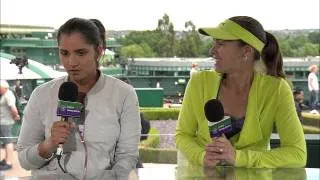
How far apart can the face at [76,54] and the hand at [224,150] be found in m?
0.40

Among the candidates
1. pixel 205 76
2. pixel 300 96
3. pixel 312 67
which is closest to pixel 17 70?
pixel 300 96

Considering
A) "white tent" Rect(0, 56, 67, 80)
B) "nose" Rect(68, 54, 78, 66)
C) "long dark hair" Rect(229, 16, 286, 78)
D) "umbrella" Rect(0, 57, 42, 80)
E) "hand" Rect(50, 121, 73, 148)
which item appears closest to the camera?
"hand" Rect(50, 121, 73, 148)

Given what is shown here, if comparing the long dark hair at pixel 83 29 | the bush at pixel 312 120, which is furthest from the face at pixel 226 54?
the bush at pixel 312 120

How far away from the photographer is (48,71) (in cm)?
536

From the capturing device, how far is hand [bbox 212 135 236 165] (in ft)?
5.49

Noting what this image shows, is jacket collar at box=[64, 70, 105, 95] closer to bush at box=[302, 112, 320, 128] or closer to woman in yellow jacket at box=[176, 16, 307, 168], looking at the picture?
woman in yellow jacket at box=[176, 16, 307, 168]

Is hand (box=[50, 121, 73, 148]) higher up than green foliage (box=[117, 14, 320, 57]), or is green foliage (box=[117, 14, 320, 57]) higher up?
hand (box=[50, 121, 73, 148])

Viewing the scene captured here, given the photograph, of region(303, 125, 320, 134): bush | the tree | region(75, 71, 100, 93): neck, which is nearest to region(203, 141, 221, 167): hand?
region(75, 71, 100, 93): neck

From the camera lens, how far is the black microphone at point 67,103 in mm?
1552

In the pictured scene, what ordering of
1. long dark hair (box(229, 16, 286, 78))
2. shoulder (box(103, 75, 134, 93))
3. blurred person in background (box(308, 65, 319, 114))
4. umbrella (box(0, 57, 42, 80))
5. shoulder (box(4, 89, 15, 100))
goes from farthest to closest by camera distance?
blurred person in background (box(308, 65, 319, 114)), umbrella (box(0, 57, 42, 80)), shoulder (box(4, 89, 15, 100)), long dark hair (box(229, 16, 286, 78)), shoulder (box(103, 75, 134, 93))

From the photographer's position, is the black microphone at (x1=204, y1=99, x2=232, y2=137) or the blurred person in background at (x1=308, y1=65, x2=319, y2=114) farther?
the blurred person in background at (x1=308, y1=65, x2=319, y2=114)

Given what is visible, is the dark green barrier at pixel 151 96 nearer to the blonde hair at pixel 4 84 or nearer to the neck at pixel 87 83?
the blonde hair at pixel 4 84

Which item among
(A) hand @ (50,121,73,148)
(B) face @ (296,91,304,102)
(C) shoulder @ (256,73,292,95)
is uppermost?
(C) shoulder @ (256,73,292,95)

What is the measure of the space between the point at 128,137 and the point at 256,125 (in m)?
0.39
